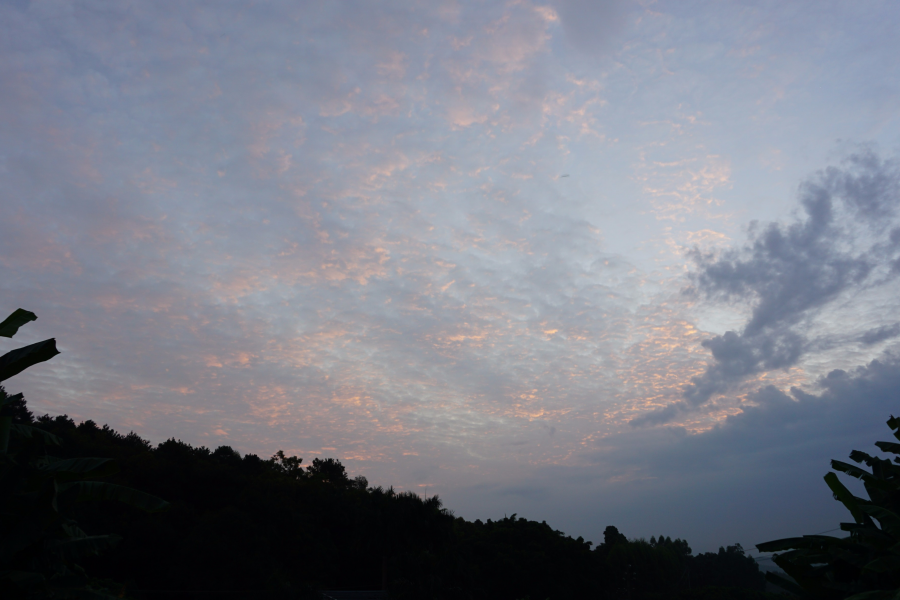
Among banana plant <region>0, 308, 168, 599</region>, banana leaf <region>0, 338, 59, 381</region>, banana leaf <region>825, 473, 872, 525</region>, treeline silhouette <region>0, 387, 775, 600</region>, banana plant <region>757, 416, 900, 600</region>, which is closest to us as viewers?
banana plant <region>0, 308, 168, 599</region>

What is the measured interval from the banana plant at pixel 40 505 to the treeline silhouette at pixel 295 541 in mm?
19526

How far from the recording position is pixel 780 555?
11.5 meters

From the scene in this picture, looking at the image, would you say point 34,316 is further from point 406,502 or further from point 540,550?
A: point 540,550

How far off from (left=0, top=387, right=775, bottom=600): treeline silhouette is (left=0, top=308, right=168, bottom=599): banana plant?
19.5 m

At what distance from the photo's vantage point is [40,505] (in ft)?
26.1

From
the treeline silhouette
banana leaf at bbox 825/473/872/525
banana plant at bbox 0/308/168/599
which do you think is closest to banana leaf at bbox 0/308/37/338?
banana plant at bbox 0/308/168/599

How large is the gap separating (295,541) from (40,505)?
41935 mm

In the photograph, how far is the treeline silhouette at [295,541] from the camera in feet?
115

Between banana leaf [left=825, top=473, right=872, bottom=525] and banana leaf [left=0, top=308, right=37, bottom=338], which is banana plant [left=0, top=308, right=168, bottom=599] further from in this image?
banana leaf [left=825, top=473, right=872, bottom=525]

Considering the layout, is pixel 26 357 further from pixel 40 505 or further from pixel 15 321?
pixel 40 505

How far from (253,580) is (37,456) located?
33.4 meters

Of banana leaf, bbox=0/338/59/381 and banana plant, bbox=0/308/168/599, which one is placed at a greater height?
banana leaf, bbox=0/338/59/381

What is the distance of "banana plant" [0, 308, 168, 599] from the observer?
305 inches

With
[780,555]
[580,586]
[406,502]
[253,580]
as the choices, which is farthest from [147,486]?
[780,555]
